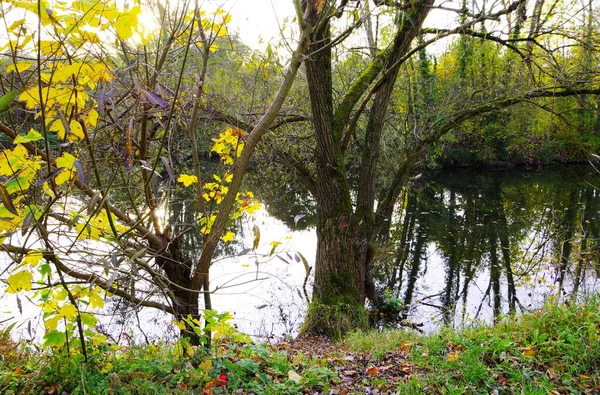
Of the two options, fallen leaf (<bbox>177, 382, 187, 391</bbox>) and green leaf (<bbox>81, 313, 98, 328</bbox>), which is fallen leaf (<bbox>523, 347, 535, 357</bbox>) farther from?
green leaf (<bbox>81, 313, 98, 328</bbox>)

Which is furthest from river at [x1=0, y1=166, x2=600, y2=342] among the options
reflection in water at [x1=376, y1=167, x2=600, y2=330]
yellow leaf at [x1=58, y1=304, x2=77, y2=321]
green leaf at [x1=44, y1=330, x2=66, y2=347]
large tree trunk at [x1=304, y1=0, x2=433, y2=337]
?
yellow leaf at [x1=58, y1=304, x2=77, y2=321]

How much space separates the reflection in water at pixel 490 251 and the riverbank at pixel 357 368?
1.41 metres

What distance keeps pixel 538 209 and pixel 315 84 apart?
11.9 metres

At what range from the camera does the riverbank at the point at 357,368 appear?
2.43m

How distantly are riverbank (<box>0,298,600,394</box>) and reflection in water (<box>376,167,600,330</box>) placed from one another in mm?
1411

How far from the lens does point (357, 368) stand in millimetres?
3213

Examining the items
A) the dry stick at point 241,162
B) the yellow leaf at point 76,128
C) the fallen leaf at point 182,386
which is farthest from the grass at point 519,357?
the yellow leaf at point 76,128

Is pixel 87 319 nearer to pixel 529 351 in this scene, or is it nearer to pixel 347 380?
pixel 347 380

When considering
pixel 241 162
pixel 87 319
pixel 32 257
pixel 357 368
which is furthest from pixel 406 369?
pixel 32 257

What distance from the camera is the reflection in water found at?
7.72 metres

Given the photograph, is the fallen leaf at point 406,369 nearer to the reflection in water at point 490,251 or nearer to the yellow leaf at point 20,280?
the reflection in water at point 490,251

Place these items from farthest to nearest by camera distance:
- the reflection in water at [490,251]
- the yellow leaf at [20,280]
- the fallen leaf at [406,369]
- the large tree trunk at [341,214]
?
the reflection in water at [490,251] → the large tree trunk at [341,214] → the fallen leaf at [406,369] → the yellow leaf at [20,280]

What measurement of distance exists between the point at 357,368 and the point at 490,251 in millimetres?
8371

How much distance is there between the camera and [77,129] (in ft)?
5.32
